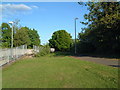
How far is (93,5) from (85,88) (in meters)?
20.3

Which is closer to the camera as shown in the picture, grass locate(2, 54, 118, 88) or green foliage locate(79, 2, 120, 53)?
grass locate(2, 54, 118, 88)

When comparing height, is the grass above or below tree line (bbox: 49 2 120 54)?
below

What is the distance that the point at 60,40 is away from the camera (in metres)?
76.5

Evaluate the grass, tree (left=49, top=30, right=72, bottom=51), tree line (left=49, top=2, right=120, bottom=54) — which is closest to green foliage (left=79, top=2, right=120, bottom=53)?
tree line (left=49, top=2, right=120, bottom=54)

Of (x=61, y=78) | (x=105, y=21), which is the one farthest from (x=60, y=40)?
(x=61, y=78)

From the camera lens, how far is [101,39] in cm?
Result: 2758

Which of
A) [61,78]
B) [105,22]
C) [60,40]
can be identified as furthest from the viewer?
[60,40]

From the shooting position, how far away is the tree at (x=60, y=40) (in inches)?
2945

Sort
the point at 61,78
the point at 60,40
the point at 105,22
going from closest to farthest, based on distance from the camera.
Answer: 1. the point at 61,78
2. the point at 105,22
3. the point at 60,40

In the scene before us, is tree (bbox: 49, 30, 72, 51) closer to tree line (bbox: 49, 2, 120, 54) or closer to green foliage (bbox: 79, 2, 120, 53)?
tree line (bbox: 49, 2, 120, 54)

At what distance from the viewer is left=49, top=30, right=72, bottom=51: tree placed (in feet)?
245

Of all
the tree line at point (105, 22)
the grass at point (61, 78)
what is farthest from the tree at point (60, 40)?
the grass at point (61, 78)

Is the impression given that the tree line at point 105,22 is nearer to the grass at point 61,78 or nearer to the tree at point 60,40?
the grass at point 61,78

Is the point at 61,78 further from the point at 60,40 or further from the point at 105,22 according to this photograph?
the point at 60,40
